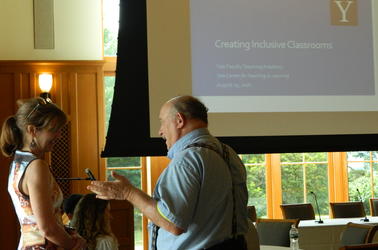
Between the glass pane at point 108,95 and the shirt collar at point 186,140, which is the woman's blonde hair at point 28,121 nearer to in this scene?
the shirt collar at point 186,140

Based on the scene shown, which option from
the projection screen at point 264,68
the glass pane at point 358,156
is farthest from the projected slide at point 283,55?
the glass pane at point 358,156

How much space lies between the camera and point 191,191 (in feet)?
7.86

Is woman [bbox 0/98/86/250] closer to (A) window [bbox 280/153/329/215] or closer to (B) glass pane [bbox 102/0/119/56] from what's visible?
(B) glass pane [bbox 102/0/119/56]

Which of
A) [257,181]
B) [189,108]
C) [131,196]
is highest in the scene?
[189,108]

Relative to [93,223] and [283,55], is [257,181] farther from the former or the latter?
[93,223]

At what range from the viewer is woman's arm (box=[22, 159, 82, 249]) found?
233 cm

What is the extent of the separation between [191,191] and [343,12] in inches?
170

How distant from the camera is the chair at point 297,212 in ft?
27.7

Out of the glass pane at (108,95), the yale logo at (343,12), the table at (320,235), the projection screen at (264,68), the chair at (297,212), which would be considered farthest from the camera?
the glass pane at (108,95)

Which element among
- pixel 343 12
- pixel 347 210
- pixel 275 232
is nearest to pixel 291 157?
pixel 347 210

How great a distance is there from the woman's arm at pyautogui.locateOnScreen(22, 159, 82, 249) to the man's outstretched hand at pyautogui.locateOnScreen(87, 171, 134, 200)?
0.59 ft

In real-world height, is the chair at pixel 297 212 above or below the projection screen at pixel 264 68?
below

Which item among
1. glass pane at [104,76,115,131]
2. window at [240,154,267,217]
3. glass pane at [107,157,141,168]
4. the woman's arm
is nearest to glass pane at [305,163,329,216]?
window at [240,154,267,217]

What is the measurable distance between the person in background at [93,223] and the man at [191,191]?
0.77 metres
